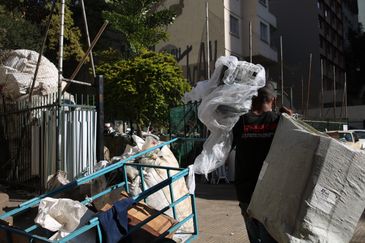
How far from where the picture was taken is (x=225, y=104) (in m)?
3.17

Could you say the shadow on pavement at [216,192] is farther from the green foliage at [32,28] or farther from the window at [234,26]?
the window at [234,26]

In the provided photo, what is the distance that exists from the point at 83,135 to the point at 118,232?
16.9 ft

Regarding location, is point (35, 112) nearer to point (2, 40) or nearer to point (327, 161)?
point (327, 161)

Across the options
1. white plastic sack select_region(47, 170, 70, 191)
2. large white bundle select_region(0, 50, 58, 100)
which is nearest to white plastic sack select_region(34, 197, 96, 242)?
white plastic sack select_region(47, 170, 70, 191)

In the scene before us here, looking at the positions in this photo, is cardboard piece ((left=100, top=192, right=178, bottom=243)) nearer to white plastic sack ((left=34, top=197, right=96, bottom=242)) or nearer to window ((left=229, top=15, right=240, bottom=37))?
white plastic sack ((left=34, top=197, right=96, bottom=242))

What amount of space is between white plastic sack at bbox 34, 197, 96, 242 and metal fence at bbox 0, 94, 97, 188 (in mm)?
4689

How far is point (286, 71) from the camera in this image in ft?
111

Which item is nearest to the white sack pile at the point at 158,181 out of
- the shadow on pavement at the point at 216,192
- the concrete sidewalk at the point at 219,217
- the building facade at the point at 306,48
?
the concrete sidewalk at the point at 219,217

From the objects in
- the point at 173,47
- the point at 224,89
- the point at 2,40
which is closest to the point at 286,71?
the point at 173,47

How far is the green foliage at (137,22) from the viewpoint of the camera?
20266mm

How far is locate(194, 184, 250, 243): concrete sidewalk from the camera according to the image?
222 inches

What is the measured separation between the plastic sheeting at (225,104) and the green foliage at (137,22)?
54.3 feet

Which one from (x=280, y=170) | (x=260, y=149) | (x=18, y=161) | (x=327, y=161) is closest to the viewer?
(x=327, y=161)

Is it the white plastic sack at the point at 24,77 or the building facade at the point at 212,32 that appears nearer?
the white plastic sack at the point at 24,77
